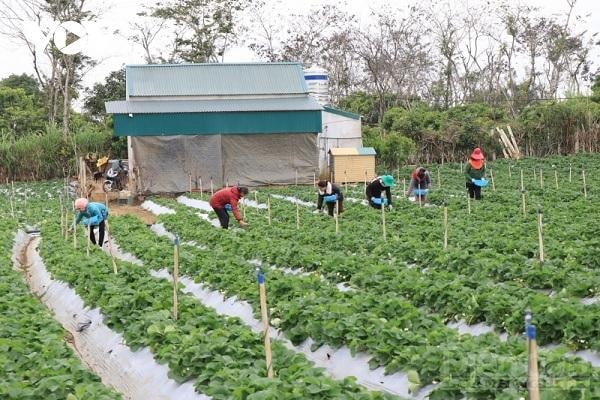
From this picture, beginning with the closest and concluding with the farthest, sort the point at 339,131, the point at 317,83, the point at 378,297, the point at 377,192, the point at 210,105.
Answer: the point at 378,297, the point at 377,192, the point at 210,105, the point at 339,131, the point at 317,83

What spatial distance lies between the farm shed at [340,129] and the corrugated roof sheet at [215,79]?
188 centimetres

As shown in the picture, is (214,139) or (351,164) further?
(351,164)

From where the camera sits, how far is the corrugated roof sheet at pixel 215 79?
35.1 meters

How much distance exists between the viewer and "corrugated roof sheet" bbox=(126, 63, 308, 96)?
35.1 m

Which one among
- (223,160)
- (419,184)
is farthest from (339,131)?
(419,184)

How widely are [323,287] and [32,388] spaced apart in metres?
4.20

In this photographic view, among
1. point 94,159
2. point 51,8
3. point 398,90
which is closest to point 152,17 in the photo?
point 51,8

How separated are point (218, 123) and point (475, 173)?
14158 mm

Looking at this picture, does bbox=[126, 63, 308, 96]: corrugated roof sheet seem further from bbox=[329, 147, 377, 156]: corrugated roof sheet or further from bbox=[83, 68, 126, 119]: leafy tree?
bbox=[83, 68, 126, 119]: leafy tree

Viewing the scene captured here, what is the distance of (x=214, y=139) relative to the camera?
33.2m

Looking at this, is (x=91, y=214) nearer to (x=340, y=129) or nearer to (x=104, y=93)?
(x=340, y=129)

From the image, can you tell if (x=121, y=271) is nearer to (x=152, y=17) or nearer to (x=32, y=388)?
(x=32, y=388)

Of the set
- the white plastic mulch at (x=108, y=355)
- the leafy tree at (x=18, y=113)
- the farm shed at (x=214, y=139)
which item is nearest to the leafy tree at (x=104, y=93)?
the leafy tree at (x=18, y=113)

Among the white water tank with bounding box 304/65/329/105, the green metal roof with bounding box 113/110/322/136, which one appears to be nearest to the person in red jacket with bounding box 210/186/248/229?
the green metal roof with bounding box 113/110/322/136
